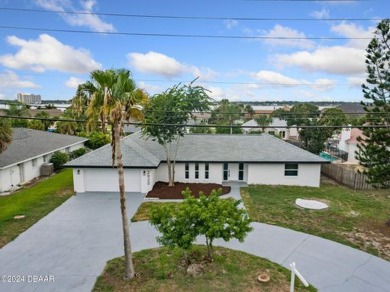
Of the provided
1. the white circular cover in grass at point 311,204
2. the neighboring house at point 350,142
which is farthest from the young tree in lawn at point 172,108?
the neighboring house at point 350,142

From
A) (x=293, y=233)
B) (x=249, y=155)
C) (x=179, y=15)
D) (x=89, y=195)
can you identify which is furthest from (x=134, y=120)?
(x=249, y=155)

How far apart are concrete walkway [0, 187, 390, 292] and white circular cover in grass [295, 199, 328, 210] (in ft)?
13.0

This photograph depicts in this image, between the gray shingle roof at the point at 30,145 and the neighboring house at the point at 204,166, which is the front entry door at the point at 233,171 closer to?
the neighboring house at the point at 204,166

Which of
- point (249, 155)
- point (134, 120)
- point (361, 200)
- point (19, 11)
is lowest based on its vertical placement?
point (361, 200)

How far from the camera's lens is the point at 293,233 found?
12.6 meters

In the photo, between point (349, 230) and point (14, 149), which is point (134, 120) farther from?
point (14, 149)

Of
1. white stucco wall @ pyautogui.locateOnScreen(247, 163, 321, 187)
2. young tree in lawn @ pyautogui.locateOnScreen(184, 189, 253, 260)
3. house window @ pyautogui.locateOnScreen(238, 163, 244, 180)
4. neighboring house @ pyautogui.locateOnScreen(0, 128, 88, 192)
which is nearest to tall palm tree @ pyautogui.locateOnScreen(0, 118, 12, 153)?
neighboring house @ pyautogui.locateOnScreen(0, 128, 88, 192)

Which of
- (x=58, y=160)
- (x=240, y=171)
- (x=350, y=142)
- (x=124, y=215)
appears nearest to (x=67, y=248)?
(x=124, y=215)

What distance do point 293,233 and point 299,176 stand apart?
933cm

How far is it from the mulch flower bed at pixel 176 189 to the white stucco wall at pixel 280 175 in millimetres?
2582

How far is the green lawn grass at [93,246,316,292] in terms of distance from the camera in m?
8.56

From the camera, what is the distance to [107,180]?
18.9 metres

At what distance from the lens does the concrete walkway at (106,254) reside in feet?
29.6

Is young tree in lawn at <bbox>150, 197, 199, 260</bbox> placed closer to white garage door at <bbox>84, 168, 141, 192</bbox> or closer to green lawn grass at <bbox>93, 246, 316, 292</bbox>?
green lawn grass at <bbox>93, 246, 316, 292</bbox>
